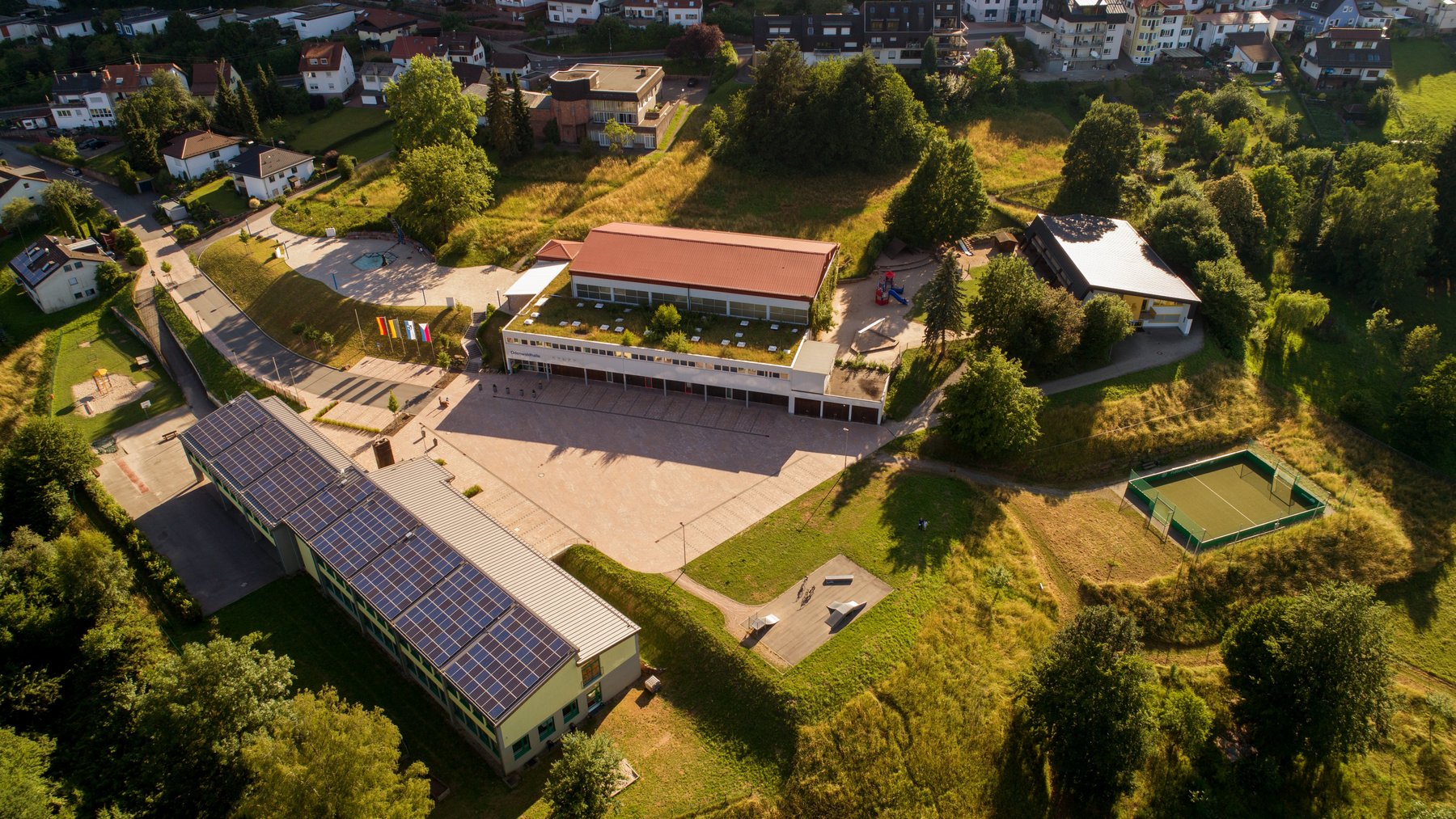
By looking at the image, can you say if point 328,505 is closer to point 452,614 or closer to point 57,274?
point 452,614

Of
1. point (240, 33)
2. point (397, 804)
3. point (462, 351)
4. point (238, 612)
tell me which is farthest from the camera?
point (240, 33)

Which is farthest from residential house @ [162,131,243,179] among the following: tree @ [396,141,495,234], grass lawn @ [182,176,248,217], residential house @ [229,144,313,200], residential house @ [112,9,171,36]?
residential house @ [112,9,171,36]

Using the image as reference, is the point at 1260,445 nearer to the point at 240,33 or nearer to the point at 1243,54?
the point at 1243,54

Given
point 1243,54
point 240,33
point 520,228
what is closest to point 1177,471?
point 520,228

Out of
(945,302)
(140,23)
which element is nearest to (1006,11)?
(945,302)

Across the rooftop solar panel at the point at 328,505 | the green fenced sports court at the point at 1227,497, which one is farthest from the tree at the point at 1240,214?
the rooftop solar panel at the point at 328,505

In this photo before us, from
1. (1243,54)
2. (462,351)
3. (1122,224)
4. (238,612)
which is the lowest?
(238,612)

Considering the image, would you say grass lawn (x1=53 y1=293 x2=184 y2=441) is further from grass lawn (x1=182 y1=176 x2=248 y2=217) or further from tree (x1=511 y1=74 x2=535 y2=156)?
tree (x1=511 y1=74 x2=535 y2=156)
